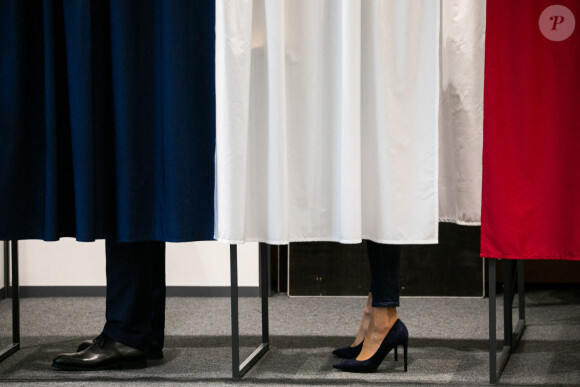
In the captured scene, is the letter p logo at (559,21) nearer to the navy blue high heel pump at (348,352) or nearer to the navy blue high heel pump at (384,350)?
the navy blue high heel pump at (384,350)

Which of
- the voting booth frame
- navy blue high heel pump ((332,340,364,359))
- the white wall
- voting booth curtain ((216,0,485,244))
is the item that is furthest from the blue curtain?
the white wall

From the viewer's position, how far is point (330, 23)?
2240 mm

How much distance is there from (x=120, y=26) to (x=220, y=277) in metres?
1.83

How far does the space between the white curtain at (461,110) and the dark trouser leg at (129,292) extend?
3.06 ft

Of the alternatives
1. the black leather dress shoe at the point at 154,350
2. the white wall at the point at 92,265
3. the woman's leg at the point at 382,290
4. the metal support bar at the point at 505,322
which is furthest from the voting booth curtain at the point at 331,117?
the white wall at the point at 92,265

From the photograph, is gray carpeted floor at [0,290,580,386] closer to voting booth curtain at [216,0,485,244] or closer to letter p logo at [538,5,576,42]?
voting booth curtain at [216,0,485,244]

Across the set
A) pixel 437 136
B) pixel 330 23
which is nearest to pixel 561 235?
pixel 437 136

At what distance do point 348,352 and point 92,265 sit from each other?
1.75m

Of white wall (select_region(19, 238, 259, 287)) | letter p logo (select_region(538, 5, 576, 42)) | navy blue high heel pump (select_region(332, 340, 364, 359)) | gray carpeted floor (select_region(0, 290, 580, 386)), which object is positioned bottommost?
gray carpeted floor (select_region(0, 290, 580, 386))

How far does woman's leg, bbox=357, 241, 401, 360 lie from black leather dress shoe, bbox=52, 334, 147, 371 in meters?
0.71

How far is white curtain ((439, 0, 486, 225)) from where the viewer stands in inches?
91.0

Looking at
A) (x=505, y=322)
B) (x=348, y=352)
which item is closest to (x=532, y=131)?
(x=505, y=322)

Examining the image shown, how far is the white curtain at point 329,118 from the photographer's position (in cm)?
220

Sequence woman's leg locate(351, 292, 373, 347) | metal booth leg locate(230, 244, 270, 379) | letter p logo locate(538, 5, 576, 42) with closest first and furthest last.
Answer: letter p logo locate(538, 5, 576, 42) < metal booth leg locate(230, 244, 270, 379) < woman's leg locate(351, 292, 373, 347)
